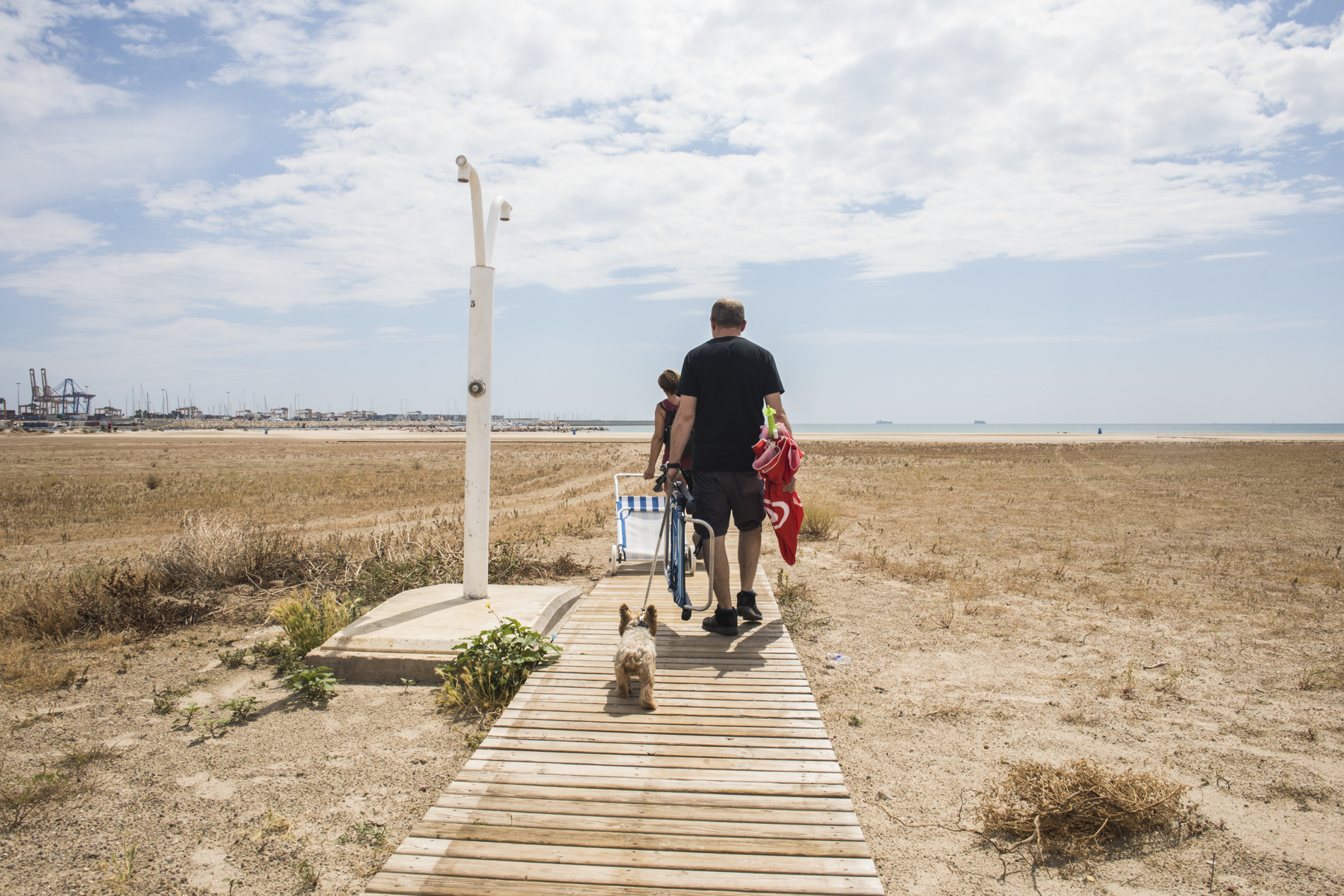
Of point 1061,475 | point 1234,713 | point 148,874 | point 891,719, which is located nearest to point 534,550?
point 891,719

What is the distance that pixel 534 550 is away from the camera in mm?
9383

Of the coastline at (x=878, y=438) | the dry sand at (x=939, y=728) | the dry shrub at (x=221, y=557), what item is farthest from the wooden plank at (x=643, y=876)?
the coastline at (x=878, y=438)

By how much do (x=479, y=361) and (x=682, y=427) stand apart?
1.86 metres

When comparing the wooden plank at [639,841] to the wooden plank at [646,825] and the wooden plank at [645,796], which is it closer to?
the wooden plank at [646,825]

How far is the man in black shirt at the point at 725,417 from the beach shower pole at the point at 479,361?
1715 mm

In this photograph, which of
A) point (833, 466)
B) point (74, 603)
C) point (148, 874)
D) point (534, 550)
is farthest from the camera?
point (833, 466)

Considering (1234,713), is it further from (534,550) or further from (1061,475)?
(1061,475)

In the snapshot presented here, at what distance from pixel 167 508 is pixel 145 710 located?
12.7m

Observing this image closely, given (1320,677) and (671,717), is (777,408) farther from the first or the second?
(1320,677)

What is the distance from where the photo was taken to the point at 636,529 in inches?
339

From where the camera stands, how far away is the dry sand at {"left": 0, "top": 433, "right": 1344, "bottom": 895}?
2994 mm

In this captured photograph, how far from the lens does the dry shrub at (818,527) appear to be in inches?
455

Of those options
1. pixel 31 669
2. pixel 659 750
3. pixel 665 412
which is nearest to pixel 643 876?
pixel 659 750

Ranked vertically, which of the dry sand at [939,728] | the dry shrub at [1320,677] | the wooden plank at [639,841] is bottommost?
the dry sand at [939,728]
